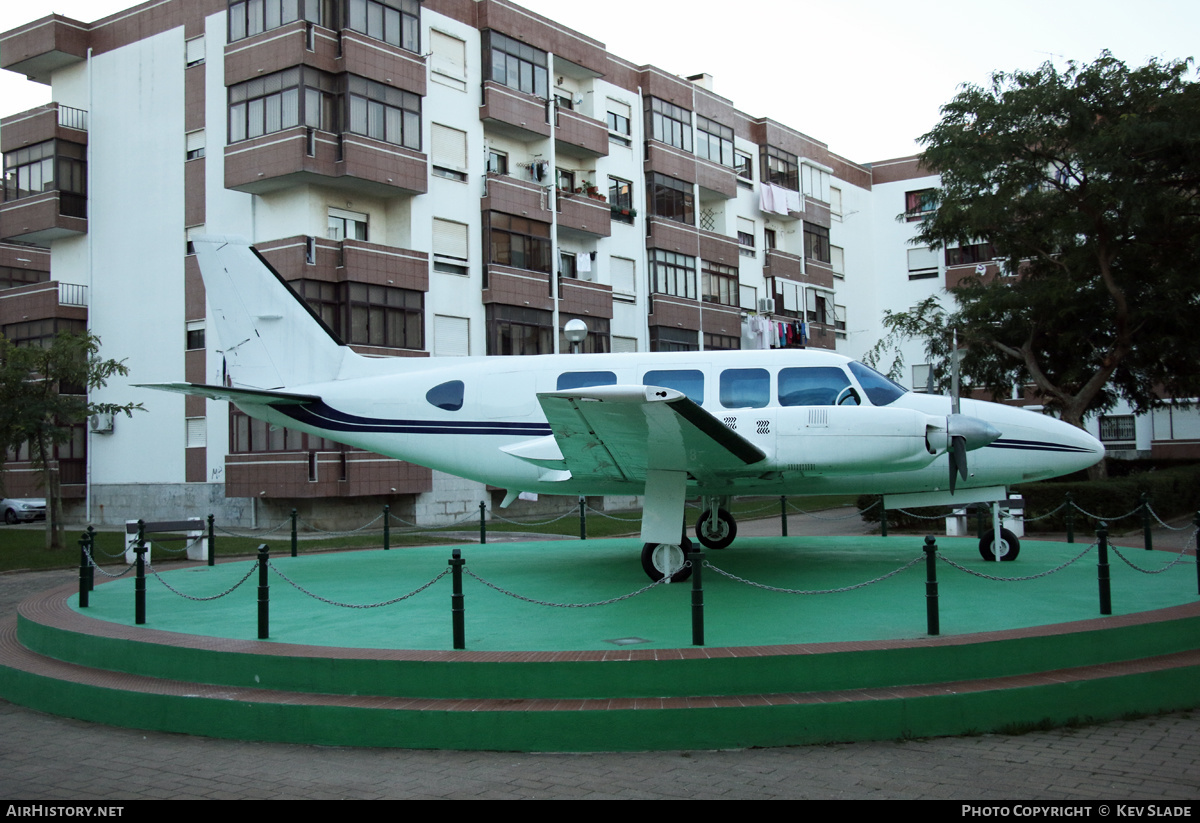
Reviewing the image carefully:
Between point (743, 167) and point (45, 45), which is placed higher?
point (45, 45)

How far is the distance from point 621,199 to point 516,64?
332 inches

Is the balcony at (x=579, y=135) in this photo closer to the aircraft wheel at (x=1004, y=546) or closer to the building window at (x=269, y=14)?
the building window at (x=269, y=14)

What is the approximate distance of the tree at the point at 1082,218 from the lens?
2692 cm

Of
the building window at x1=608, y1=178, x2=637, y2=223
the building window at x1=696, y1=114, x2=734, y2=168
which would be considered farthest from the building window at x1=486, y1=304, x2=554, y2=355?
the building window at x1=696, y1=114, x2=734, y2=168

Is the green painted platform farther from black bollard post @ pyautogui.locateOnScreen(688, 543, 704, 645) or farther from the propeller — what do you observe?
the propeller

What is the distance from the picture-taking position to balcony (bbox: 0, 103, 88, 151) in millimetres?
39562

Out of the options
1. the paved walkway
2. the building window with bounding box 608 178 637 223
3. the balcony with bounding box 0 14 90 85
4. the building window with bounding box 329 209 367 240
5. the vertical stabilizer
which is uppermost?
the balcony with bounding box 0 14 90 85

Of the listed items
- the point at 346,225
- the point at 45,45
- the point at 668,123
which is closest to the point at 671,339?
the point at 668,123

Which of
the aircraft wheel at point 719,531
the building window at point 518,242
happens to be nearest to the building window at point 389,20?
the building window at point 518,242

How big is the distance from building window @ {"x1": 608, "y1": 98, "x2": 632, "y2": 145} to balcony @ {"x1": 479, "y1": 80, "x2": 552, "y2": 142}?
17.9ft

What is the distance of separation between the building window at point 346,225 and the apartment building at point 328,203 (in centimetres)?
11

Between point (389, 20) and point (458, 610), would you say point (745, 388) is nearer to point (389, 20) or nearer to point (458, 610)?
point (458, 610)

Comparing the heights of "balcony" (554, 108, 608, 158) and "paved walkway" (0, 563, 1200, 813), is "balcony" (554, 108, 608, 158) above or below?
above

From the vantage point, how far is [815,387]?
13.5 meters
